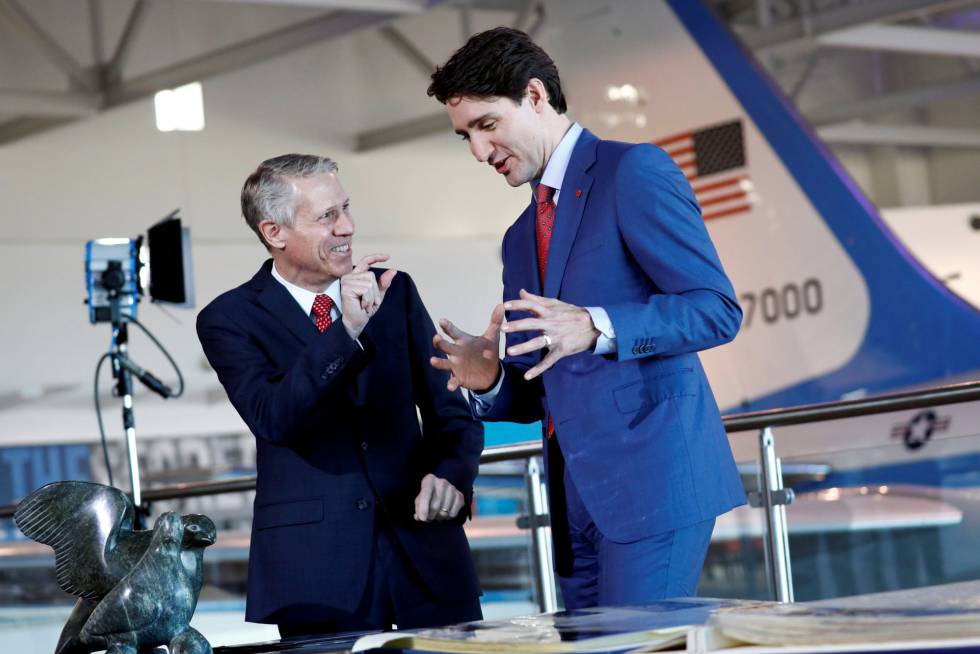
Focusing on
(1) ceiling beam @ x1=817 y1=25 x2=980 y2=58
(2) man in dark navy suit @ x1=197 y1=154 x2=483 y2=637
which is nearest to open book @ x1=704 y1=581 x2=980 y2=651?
(2) man in dark navy suit @ x1=197 y1=154 x2=483 y2=637

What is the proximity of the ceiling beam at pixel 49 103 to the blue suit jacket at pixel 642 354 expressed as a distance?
31.3 ft

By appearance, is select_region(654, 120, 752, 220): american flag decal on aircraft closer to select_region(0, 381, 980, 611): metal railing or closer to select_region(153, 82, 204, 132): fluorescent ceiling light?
select_region(0, 381, 980, 611): metal railing

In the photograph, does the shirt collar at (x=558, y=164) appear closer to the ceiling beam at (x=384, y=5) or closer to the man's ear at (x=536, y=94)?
the man's ear at (x=536, y=94)

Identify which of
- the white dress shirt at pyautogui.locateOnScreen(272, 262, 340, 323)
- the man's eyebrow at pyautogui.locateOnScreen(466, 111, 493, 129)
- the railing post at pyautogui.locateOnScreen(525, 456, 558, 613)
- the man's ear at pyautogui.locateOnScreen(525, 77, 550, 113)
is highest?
the man's ear at pyautogui.locateOnScreen(525, 77, 550, 113)

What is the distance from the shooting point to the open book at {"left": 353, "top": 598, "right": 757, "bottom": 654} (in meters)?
0.88

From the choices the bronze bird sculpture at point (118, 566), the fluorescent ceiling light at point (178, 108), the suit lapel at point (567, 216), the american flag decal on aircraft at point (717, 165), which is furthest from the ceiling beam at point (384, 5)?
the bronze bird sculpture at point (118, 566)

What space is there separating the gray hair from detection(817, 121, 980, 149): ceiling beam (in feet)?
38.6

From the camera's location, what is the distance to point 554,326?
144cm

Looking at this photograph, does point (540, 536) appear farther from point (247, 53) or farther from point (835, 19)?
point (247, 53)

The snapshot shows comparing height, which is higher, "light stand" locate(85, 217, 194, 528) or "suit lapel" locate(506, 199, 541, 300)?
"light stand" locate(85, 217, 194, 528)

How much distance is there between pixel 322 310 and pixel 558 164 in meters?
0.52

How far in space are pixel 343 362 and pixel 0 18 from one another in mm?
10456

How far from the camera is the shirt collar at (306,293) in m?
2.04

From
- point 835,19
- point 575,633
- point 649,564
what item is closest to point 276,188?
point 649,564
